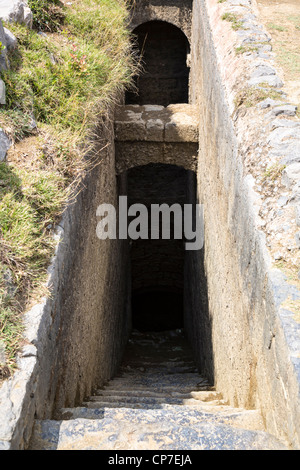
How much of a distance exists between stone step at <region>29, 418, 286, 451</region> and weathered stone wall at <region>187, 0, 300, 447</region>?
227 mm

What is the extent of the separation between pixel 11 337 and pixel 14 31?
3.98 meters

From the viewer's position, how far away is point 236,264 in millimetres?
3568

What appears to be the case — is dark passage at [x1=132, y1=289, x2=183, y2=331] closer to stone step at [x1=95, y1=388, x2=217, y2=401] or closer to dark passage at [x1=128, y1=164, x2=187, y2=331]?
dark passage at [x1=128, y1=164, x2=187, y2=331]

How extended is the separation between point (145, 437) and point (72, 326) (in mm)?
1496

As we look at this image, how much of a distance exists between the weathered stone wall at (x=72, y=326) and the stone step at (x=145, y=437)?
0.49ft

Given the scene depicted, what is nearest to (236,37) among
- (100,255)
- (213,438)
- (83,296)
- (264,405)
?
(100,255)

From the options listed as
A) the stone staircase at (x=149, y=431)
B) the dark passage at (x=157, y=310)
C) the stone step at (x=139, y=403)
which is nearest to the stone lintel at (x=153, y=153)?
the stone step at (x=139, y=403)

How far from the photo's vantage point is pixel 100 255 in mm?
5090

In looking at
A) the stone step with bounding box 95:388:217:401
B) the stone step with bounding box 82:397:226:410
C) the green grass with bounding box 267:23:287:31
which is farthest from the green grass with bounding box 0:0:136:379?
the stone step with bounding box 95:388:217:401

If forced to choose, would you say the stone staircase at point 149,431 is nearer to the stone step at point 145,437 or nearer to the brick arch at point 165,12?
the stone step at point 145,437

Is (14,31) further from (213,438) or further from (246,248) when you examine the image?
(213,438)

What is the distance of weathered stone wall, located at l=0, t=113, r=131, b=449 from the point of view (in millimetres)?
2214

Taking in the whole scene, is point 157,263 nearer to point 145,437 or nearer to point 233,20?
point 233,20

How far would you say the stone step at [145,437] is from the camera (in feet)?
7.00
